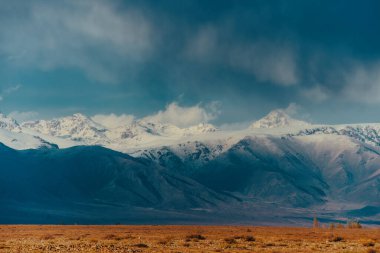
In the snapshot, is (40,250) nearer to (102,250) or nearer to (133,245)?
(102,250)

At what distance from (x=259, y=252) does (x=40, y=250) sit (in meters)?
25.2

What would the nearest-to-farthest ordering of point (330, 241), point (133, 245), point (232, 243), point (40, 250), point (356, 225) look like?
1. point (40, 250)
2. point (133, 245)
3. point (232, 243)
4. point (330, 241)
5. point (356, 225)

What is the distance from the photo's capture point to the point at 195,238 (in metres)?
93.6

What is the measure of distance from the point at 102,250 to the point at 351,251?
2915 cm

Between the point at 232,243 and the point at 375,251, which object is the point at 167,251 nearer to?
the point at 232,243

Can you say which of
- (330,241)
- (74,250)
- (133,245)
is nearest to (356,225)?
(330,241)

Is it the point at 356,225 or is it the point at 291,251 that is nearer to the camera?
the point at 291,251

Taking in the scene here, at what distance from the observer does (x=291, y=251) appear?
230 ft

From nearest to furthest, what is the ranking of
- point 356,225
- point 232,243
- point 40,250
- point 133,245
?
1. point 40,250
2. point 133,245
3. point 232,243
4. point 356,225

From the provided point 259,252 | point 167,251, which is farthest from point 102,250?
point 259,252

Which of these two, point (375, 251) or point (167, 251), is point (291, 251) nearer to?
point (375, 251)

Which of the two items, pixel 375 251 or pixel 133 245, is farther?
pixel 133 245

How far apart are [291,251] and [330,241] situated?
23.2 meters

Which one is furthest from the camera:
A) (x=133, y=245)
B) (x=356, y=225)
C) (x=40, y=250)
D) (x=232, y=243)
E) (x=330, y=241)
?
(x=356, y=225)
